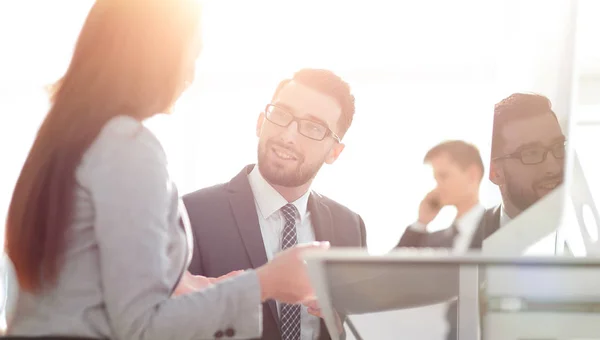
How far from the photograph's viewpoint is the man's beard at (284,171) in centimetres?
217

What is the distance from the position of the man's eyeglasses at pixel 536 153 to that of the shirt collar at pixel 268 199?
627mm

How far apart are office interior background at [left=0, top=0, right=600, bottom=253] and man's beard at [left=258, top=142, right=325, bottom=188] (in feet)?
0.15

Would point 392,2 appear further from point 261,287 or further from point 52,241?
point 52,241

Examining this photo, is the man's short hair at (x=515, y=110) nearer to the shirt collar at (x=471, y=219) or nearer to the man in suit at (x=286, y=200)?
the shirt collar at (x=471, y=219)

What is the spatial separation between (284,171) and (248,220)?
206 millimetres

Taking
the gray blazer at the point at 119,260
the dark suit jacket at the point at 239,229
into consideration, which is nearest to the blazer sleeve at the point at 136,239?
the gray blazer at the point at 119,260

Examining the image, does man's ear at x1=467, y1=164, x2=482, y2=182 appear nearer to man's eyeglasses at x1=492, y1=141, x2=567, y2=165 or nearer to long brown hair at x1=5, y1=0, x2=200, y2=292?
man's eyeglasses at x1=492, y1=141, x2=567, y2=165

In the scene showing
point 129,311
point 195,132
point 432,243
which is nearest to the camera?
point 129,311

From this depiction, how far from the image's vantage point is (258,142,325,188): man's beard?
2.17 metres

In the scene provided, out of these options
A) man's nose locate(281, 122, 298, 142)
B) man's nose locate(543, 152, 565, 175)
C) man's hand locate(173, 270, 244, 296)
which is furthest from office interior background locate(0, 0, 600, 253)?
man's hand locate(173, 270, 244, 296)

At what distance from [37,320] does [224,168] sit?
51.3 inches

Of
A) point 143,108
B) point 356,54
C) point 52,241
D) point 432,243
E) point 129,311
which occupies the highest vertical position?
point 356,54

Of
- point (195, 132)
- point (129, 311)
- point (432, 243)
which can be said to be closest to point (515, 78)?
point (432, 243)

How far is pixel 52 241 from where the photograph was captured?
1.04m
